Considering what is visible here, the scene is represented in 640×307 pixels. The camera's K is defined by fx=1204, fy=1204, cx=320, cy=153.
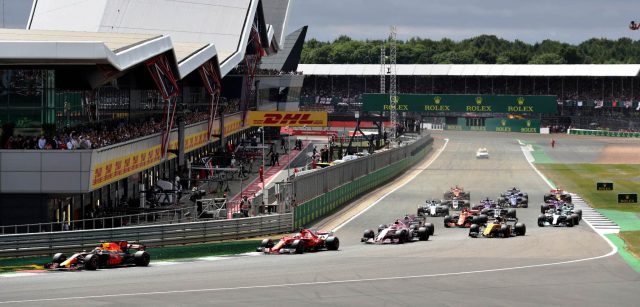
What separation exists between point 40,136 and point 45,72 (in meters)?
2.52

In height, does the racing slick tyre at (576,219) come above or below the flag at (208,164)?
below

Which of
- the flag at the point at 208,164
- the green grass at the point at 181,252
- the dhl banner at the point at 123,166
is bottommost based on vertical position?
the green grass at the point at 181,252

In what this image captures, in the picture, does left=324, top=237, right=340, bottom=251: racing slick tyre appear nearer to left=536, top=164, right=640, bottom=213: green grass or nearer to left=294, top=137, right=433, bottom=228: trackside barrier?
left=294, top=137, right=433, bottom=228: trackside barrier

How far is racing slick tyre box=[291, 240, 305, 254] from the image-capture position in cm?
4056

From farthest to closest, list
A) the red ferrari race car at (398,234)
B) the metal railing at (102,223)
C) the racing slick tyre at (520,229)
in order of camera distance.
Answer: the racing slick tyre at (520,229)
the red ferrari race car at (398,234)
the metal railing at (102,223)

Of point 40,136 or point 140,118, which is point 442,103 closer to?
point 140,118

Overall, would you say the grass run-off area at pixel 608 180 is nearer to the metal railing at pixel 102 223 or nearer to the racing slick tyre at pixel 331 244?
the racing slick tyre at pixel 331 244

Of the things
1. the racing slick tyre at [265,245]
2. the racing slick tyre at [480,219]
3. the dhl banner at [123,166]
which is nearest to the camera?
the racing slick tyre at [265,245]

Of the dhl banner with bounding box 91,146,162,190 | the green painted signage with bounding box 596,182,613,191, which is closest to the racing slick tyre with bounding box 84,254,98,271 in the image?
the dhl banner with bounding box 91,146,162,190

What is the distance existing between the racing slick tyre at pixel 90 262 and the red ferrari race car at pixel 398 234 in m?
12.9

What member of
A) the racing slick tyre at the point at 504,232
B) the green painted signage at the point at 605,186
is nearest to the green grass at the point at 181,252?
the racing slick tyre at the point at 504,232

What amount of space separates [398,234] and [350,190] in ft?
76.8

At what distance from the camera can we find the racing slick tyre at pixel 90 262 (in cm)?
3466

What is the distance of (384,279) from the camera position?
32344 millimetres
